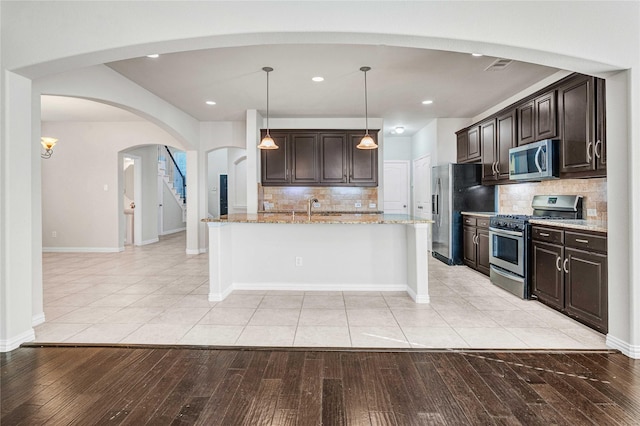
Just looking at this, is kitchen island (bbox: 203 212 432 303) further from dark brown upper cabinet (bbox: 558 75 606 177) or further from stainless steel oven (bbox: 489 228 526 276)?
dark brown upper cabinet (bbox: 558 75 606 177)

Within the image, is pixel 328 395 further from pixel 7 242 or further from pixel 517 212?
pixel 517 212

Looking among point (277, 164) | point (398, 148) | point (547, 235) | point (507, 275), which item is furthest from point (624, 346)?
point (398, 148)

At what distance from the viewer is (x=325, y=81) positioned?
4.75 meters

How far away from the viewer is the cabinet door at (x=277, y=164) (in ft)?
22.0

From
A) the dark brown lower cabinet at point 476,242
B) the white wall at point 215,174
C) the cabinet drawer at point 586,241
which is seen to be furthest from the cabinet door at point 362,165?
the white wall at point 215,174

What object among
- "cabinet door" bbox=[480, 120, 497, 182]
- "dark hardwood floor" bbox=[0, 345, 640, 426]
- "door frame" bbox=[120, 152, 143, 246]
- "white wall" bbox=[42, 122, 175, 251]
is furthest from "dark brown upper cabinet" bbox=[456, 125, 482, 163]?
"door frame" bbox=[120, 152, 143, 246]

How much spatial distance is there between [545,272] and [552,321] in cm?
56

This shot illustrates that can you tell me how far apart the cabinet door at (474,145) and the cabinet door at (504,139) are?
609mm

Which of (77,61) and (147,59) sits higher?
(147,59)

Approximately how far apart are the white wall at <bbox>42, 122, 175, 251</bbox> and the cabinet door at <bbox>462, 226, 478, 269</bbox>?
6.13 metres

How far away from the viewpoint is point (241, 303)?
12.5 ft

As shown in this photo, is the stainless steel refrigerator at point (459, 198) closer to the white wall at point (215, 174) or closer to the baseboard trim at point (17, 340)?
the baseboard trim at point (17, 340)

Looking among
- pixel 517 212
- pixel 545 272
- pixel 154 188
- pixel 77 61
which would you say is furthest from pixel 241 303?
pixel 154 188

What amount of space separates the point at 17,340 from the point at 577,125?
534cm
